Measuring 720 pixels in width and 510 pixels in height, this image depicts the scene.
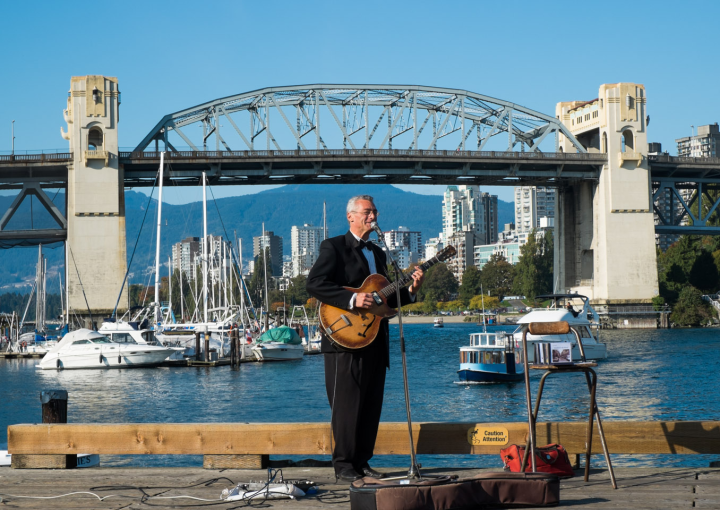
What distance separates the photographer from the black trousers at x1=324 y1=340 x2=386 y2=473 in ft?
22.4

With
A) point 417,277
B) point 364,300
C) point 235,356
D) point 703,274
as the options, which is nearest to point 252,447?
point 364,300

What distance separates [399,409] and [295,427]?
20.3m

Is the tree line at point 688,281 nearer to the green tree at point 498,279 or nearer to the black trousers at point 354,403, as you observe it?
the green tree at point 498,279

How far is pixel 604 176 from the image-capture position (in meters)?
71.8

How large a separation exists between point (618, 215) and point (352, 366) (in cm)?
6734

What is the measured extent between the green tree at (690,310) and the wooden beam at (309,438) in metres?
79.0

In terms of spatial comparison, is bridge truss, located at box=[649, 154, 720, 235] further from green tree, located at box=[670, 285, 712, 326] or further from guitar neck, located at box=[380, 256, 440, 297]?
guitar neck, located at box=[380, 256, 440, 297]

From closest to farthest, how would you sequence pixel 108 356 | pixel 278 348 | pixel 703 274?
pixel 108 356, pixel 278 348, pixel 703 274

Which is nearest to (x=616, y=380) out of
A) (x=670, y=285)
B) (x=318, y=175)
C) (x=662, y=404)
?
(x=662, y=404)

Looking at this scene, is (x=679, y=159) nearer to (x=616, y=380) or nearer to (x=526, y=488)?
(x=616, y=380)

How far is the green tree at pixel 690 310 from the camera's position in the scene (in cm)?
8250

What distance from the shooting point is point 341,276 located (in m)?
7.07

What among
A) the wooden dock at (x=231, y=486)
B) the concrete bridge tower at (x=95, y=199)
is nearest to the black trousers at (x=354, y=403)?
the wooden dock at (x=231, y=486)

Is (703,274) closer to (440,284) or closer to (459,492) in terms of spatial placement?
(459,492)
